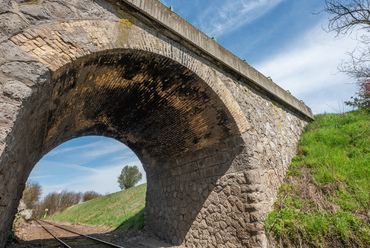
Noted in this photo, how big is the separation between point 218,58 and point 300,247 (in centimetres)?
390

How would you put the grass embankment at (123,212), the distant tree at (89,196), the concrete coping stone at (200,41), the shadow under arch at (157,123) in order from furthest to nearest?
the distant tree at (89,196)
the grass embankment at (123,212)
the concrete coping stone at (200,41)
the shadow under arch at (157,123)

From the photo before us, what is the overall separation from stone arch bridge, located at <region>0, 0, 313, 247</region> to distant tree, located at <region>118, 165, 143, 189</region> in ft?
88.9

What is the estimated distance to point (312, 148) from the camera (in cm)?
628

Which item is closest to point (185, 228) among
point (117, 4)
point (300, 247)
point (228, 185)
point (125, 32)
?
point (228, 185)

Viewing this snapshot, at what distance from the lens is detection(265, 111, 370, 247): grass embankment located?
368 centimetres

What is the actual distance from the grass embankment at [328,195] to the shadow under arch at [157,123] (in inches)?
48.3

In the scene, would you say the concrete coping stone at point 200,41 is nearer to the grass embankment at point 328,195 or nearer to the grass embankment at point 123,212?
the grass embankment at point 328,195

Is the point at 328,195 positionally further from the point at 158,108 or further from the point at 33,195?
the point at 33,195

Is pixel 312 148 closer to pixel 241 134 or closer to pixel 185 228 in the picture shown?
pixel 241 134

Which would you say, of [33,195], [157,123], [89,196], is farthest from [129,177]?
[157,123]

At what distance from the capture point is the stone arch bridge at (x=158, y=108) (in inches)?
92.1

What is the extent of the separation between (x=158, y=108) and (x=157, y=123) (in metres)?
0.64

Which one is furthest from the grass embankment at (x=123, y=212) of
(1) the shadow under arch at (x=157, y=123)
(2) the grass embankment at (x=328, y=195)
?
(2) the grass embankment at (x=328, y=195)

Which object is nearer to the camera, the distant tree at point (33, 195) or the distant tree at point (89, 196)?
the distant tree at point (33, 195)
